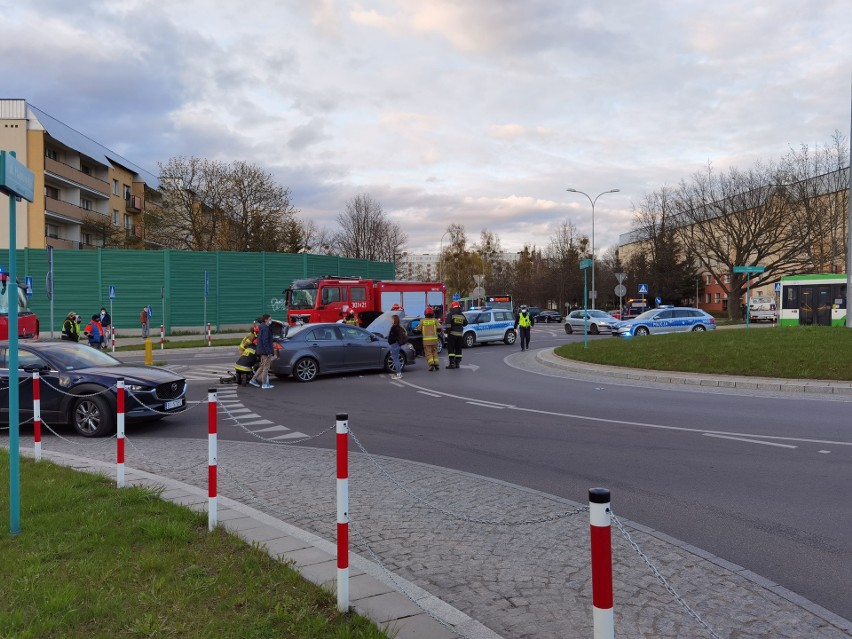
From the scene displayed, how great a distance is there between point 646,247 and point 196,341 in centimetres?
5734

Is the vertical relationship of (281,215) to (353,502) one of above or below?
above

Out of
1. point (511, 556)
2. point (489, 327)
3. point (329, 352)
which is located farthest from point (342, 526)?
point (489, 327)

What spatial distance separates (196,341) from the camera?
3262cm

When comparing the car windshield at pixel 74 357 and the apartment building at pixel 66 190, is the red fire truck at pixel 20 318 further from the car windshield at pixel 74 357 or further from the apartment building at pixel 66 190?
the apartment building at pixel 66 190

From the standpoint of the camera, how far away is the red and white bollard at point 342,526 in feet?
12.2

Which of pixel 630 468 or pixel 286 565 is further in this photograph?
pixel 630 468

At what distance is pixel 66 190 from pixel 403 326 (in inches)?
1888

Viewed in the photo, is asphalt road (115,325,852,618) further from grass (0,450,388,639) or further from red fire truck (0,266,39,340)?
red fire truck (0,266,39,340)

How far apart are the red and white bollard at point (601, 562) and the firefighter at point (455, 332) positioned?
700 inches

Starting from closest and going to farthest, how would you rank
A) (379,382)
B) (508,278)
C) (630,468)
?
(630,468)
(379,382)
(508,278)

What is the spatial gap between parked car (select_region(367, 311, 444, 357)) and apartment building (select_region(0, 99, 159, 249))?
103 feet

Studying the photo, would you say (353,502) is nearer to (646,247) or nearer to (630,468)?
(630,468)

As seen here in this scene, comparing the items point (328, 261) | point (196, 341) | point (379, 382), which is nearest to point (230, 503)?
point (379, 382)

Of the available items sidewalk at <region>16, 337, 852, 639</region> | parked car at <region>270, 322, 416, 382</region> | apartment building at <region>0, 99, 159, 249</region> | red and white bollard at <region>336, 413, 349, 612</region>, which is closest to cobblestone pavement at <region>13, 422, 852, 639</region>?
sidewalk at <region>16, 337, 852, 639</region>
